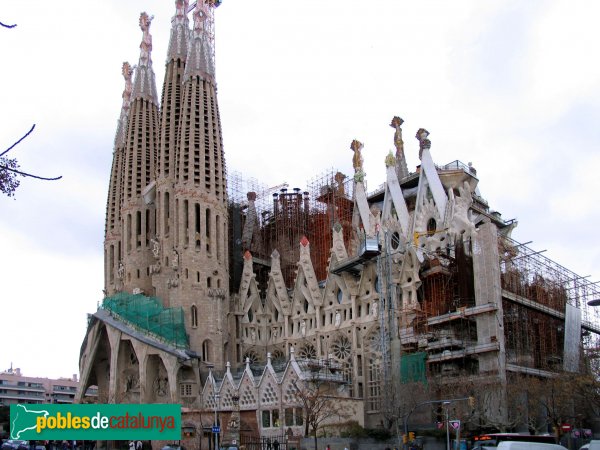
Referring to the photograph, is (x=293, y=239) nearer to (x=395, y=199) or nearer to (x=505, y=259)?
(x=395, y=199)

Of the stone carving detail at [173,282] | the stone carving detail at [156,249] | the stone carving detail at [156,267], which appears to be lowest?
the stone carving detail at [173,282]

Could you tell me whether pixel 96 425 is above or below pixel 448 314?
below

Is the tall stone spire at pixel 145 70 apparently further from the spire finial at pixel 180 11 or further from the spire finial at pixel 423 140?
the spire finial at pixel 423 140

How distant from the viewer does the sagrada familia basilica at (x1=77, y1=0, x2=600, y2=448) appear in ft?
172

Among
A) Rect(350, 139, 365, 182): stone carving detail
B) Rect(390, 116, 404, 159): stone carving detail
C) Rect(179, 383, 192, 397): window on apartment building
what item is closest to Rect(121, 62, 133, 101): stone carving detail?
Rect(350, 139, 365, 182): stone carving detail

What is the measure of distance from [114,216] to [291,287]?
58.6 ft

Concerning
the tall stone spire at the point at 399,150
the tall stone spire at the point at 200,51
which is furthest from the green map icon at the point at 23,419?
the tall stone spire at the point at 399,150

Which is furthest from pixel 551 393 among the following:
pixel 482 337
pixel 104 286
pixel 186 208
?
pixel 104 286

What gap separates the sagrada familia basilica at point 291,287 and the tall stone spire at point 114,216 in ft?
0.67

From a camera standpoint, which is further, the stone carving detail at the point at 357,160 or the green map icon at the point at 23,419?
the stone carving detail at the point at 357,160

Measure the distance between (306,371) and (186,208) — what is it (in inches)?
717

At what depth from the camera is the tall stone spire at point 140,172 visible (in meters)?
67.5

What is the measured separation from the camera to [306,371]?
174 ft

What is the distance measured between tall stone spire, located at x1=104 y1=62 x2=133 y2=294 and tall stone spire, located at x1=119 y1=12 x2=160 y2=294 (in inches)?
81.7
